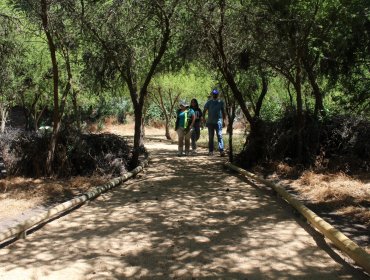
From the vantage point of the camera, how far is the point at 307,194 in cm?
845

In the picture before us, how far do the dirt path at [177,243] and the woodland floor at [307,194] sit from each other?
1.80 ft

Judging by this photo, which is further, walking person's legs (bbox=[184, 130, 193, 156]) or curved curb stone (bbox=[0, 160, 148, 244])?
walking person's legs (bbox=[184, 130, 193, 156])

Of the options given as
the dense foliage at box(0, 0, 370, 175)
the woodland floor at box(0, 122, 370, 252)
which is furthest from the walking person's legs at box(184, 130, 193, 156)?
the woodland floor at box(0, 122, 370, 252)

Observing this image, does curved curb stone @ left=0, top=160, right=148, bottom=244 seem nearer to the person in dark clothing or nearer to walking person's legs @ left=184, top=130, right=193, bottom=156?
walking person's legs @ left=184, top=130, right=193, bottom=156

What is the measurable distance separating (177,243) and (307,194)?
3.47 m

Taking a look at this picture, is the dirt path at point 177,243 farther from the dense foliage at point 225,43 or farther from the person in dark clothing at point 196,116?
the person in dark clothing at point 196,116

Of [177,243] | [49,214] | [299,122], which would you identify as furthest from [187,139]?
[177,243]

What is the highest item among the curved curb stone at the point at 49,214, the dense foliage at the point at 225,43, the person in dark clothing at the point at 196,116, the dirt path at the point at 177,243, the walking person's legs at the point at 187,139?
the dense foliage at the point at 225,43

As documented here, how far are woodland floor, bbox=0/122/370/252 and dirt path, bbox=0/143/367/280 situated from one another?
0.55 meters

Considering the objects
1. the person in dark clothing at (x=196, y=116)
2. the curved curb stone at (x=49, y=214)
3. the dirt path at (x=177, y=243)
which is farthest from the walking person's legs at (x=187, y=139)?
the dirt path at (x=177, y=243)

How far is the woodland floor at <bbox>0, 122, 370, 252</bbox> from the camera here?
6.60 metres

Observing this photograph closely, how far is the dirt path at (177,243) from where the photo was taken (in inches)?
188

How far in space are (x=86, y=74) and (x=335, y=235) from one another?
955 centimetres

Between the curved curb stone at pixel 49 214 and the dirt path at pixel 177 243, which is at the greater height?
the curved curb stone at pixel 49 214
